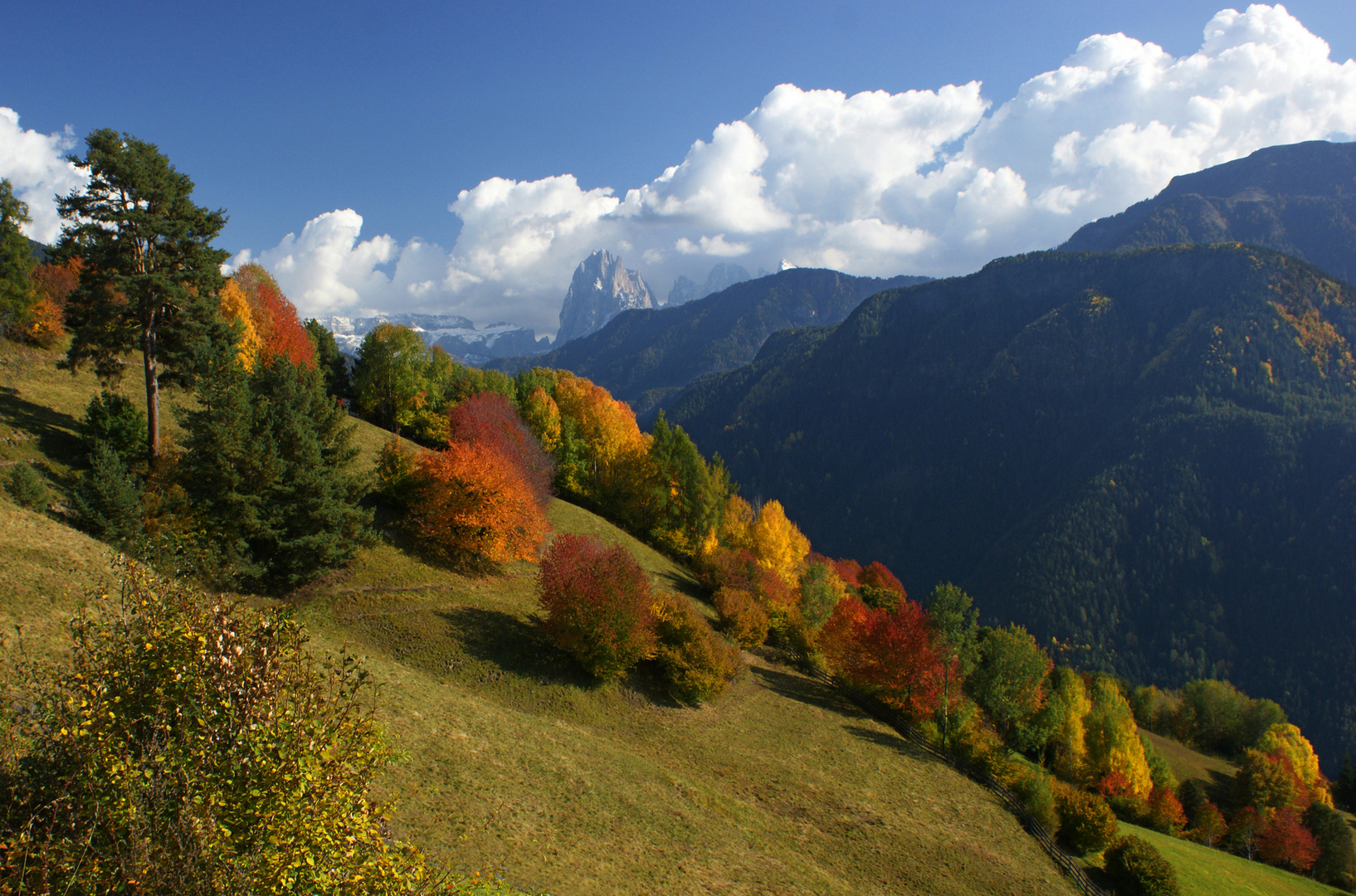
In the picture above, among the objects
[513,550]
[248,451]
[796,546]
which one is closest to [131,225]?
[248,451]

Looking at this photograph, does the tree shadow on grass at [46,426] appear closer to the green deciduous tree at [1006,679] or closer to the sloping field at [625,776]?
the sloping field at [625,776]

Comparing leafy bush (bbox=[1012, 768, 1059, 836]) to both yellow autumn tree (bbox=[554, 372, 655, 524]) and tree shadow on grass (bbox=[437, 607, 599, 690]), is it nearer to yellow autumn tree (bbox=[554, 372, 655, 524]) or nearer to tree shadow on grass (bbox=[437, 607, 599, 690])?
tree shadow on grass (bbox=[437, 607, 599, 690])

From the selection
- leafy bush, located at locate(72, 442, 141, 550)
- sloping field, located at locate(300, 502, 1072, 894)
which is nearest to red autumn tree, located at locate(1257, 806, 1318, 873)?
sloping field, located at locate(300, 502, 1072, 894)

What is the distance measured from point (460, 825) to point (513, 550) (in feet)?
82.5

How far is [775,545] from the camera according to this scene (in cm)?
7300

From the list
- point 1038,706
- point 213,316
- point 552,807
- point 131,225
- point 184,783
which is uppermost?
point 131,225

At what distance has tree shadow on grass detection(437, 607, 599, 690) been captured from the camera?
3462 centimetres

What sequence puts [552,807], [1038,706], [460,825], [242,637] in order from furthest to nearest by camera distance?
1. [1038,706]
2. [552,807]
3. [460,825]
4. [242,637]

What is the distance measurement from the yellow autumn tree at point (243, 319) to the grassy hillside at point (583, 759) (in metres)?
9.59

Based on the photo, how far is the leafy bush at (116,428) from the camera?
3456 centimetres

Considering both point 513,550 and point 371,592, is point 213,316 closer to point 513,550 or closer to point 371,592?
point 371,592

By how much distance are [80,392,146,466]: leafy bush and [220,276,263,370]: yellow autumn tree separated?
485 inches

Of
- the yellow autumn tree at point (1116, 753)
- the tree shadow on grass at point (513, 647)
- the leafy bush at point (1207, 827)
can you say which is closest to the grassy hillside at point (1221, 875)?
the yellow autumn tree at point (1116, 753)

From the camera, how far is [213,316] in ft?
118
